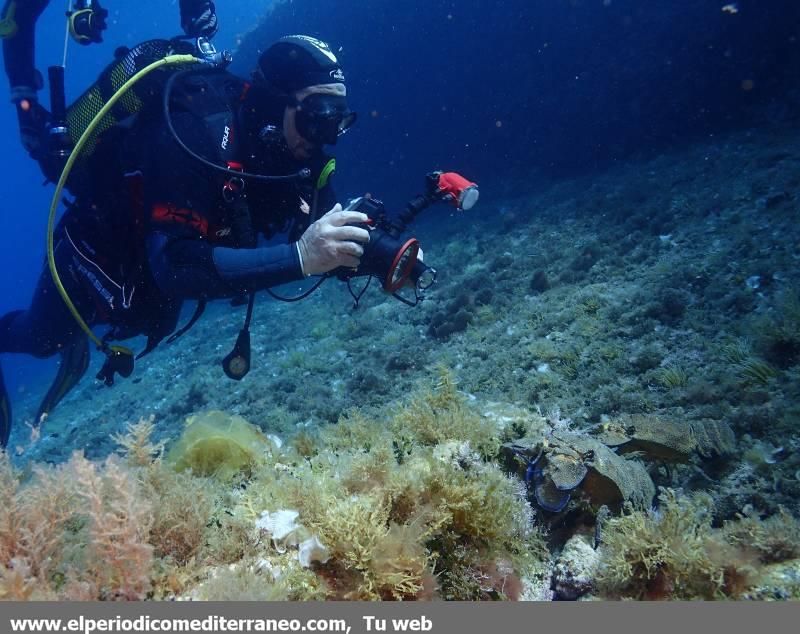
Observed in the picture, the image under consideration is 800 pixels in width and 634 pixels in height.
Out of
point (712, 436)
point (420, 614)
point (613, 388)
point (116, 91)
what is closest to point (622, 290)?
A: point (613, 388)

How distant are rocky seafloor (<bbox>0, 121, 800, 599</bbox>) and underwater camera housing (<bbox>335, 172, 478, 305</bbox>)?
117 cm

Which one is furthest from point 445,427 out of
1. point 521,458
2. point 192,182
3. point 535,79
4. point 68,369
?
point 535,79

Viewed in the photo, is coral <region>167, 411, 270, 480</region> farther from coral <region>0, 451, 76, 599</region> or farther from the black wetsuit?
the black wetsuit

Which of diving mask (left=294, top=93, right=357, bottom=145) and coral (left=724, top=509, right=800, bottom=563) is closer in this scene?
coral (left=724, top=509, right=800, bottom=563)

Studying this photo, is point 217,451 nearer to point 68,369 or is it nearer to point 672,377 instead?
point 68,369

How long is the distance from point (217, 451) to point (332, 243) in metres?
1.86

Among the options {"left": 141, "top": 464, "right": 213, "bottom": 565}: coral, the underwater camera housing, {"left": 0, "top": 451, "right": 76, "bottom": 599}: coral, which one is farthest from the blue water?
{"left": 0, "top": 451, "right": 76, "bottom": 599}: coral

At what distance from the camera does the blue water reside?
15.0 m

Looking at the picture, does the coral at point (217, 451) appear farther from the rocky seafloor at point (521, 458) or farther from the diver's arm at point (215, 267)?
the diver's arm at point (215, 267)

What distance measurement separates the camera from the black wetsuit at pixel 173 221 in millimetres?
3223

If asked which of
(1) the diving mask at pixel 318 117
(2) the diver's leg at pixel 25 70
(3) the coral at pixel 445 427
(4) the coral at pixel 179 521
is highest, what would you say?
(2) the diver's leg at pixel 25 70

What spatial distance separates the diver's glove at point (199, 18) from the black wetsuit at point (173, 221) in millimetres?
1017

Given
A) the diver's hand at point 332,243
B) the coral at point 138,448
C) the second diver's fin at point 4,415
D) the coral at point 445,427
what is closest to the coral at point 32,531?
the coral at point 138,448

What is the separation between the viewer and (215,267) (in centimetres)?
319
